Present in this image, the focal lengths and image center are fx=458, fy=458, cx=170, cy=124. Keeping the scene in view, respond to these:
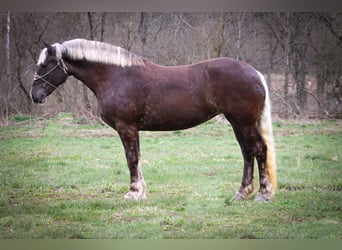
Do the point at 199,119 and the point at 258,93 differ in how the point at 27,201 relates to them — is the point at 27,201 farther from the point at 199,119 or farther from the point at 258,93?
the point at 258,93

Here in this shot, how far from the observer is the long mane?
14.6 ft

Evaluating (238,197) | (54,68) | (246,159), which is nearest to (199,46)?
(246,159)

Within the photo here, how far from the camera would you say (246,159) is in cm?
454

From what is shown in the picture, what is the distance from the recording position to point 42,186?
15.3 feet

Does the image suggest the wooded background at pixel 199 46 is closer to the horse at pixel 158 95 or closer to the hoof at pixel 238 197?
the horse at pixel 158 95

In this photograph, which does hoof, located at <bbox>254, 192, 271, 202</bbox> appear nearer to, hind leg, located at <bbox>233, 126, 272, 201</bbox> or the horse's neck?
hind leg, located at <bbox>233, 126, 272, 201</bbox>

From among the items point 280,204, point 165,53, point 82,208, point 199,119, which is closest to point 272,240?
point 280,204

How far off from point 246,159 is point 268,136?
32 cm

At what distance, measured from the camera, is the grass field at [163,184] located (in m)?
4.30

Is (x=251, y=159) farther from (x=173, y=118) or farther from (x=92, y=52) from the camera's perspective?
(x=92, y=52)

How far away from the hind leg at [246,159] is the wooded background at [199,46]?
479mm

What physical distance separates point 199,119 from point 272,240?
52.8 inches

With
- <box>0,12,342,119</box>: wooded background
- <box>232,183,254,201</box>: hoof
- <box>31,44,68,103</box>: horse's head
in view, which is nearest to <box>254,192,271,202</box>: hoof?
<box>232,183,254,201</box>: hoof

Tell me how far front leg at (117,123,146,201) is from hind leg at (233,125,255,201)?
0.94 metres
